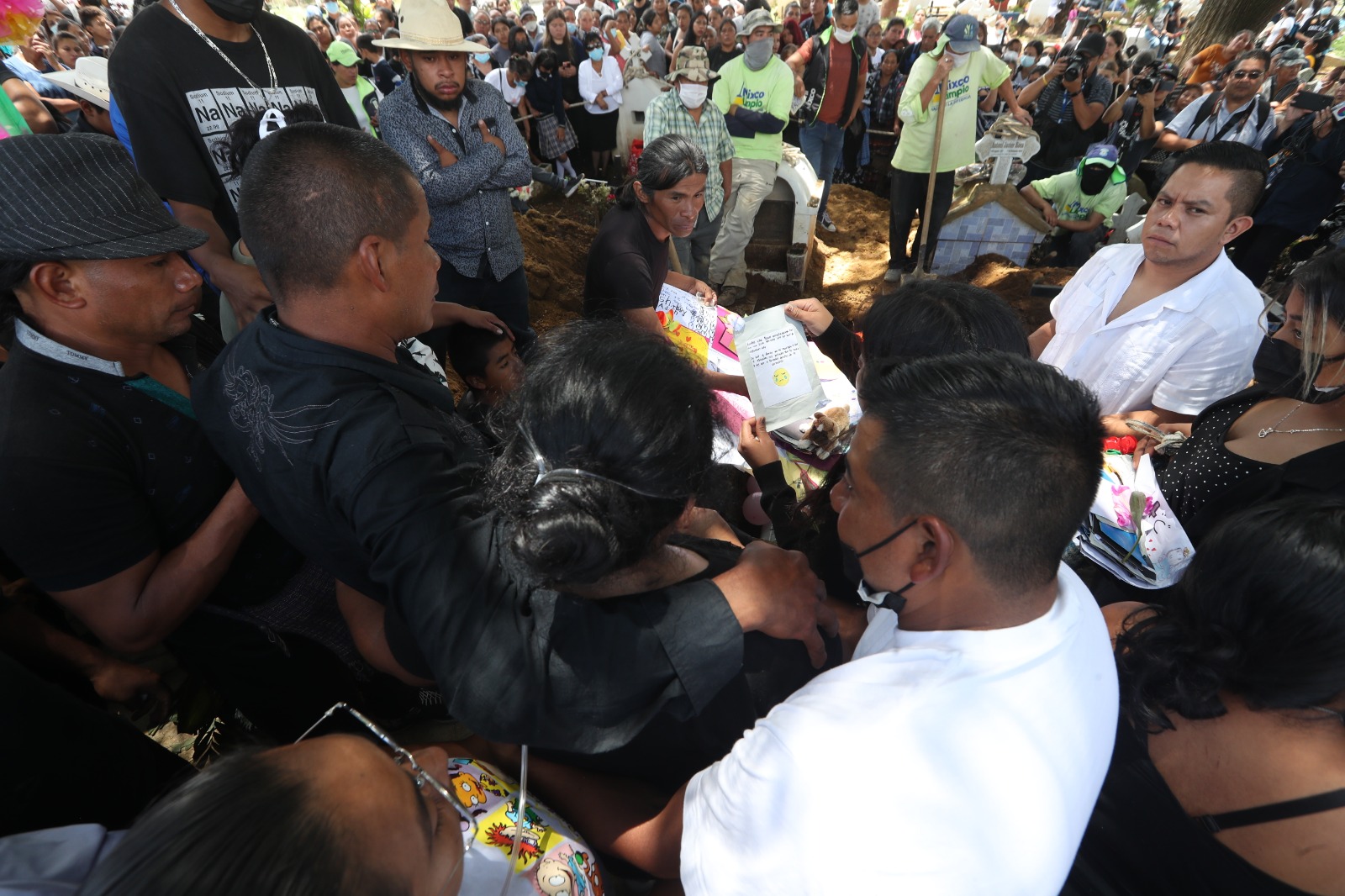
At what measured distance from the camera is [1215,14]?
35.6 feet

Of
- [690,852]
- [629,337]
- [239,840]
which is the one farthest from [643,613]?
[239,840]

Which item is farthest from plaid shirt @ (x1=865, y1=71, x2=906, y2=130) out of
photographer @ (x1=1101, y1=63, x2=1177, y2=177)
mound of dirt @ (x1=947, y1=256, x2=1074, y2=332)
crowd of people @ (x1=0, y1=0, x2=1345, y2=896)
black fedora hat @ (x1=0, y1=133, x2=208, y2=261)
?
black fedora hat @ (x1=0, y1=133, x2=208, y2=261)

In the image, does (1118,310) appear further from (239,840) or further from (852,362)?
(239,840)

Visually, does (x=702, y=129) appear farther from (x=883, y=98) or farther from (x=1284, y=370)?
(x=883, y=98)

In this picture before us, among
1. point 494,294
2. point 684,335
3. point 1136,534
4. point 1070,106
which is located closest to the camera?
point 1136,534

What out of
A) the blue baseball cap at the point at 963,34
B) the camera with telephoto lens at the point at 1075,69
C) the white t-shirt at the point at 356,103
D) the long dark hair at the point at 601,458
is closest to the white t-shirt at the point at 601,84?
the white t-shirt at the point at 356,103

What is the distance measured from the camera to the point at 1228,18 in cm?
1065

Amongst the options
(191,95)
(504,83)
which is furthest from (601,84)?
(191,95)

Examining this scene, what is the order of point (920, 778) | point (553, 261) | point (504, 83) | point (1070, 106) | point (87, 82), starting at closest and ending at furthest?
point (920, 778), point (87, 82), point (553, 261), point (1070, 106), point (504, 83)

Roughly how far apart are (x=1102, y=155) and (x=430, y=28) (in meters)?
6.33

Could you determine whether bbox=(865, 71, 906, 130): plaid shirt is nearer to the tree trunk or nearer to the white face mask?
the white face mask

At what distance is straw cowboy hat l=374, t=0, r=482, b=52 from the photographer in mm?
3246

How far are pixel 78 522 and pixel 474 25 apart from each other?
1150cm

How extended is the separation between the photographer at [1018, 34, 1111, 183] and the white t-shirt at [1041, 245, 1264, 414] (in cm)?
579
